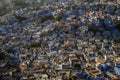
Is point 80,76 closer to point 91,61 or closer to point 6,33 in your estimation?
point 91,61

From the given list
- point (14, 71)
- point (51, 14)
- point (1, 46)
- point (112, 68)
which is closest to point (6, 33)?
point (1, 46)

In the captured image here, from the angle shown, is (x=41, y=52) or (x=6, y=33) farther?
(x=6, y=33)

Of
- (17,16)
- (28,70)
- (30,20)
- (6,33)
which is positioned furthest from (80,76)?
(17,16)

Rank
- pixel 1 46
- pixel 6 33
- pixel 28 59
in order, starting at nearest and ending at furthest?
1. pixel 28 59
2. pixel 1 46
3. pixel 6 33

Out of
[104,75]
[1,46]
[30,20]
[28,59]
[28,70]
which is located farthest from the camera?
[30,20]

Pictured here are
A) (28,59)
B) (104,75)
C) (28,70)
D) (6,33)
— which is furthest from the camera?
(6,33)

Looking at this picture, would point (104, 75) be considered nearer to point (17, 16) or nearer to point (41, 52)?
point (41, 52)

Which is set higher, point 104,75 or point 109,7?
point 109,7
